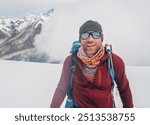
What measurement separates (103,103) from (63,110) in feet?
0.71

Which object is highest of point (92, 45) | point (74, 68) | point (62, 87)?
point (92, 45)

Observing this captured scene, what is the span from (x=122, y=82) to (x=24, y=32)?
23.1 inches

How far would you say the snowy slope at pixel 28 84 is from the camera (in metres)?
1.65

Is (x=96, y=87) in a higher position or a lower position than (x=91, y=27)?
lower

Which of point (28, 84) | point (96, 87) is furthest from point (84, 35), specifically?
point (28, 84)

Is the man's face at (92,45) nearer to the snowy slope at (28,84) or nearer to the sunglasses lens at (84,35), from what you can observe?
the sunglasses lens at (84,35)

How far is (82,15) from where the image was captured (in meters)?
1.64

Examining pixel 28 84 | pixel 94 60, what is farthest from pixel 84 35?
pixel 28 84

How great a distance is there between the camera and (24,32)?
1660 mm

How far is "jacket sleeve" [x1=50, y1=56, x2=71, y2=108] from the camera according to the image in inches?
64.4

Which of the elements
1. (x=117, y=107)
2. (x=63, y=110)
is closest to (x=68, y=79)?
(x=63, y=110)

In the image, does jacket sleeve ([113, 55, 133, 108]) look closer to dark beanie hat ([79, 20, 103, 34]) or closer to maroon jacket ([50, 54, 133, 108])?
maroon jacket ([50, 54, 133, 108])

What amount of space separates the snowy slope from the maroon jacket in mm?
33

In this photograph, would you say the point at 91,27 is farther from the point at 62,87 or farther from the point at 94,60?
the point at 62,87
